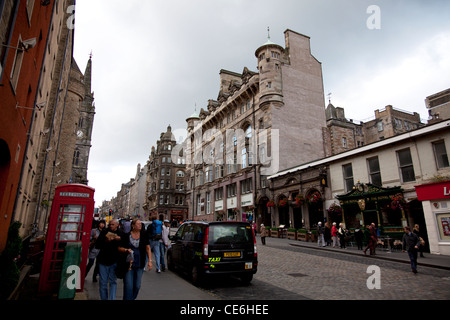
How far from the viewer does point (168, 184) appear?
70.9 meters

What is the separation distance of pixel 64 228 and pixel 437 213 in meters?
19.0

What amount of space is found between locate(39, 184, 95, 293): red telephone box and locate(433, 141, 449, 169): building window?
19.6 m

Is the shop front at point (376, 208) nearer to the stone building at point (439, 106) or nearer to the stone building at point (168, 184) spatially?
the stone building at point (439, 106)

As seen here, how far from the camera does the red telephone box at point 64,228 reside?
6819 millimetres

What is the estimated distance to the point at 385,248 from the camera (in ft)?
58.6

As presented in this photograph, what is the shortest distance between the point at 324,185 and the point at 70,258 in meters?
21.7

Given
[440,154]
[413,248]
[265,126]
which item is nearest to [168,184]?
[265,126]

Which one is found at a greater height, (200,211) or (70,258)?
(200,211)

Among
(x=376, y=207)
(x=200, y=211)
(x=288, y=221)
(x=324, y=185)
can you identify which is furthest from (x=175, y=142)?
(x=376, y=207)

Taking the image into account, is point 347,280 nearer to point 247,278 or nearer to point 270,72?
point 247,278

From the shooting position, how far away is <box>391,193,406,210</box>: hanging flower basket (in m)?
17.7

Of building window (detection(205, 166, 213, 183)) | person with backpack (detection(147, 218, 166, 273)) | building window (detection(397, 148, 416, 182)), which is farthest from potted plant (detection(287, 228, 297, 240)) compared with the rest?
building window (detection(205, 166, 213, 183))

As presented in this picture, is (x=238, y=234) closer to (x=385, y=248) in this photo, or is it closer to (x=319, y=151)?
(x=385, y=248)

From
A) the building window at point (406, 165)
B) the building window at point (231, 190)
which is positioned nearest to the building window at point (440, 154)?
the building window at point (406, 165)
